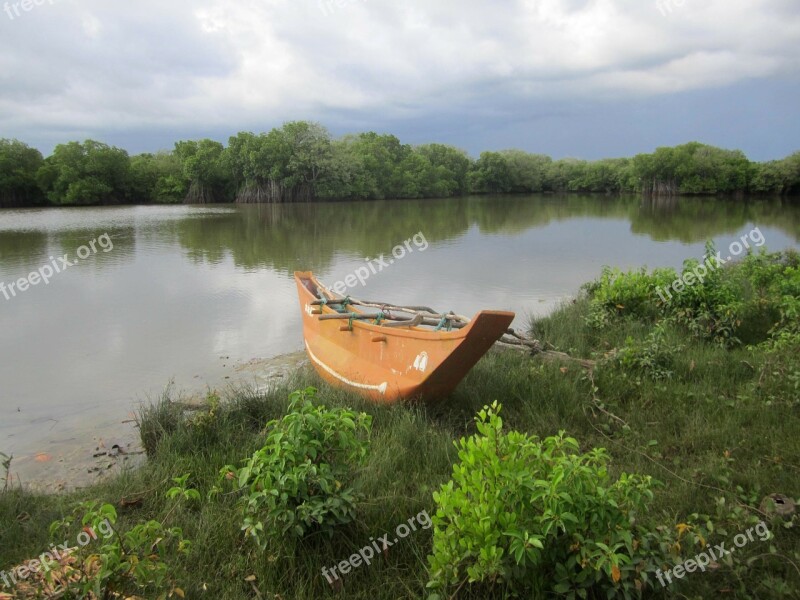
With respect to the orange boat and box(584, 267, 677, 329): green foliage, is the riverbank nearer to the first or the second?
the orange boat

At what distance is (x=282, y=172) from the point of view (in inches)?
A: 1762

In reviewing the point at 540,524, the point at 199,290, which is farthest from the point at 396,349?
the point at 199,290

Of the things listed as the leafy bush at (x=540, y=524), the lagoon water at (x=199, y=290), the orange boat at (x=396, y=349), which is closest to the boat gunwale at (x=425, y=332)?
the orange boat at (x=396, y=349)

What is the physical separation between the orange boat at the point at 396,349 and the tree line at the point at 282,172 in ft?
132

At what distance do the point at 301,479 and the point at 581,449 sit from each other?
2.16m

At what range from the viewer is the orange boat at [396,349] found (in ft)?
12.5

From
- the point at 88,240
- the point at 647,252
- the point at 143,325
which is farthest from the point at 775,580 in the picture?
the point at 88,240

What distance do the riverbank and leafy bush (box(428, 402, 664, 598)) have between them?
0.17ft

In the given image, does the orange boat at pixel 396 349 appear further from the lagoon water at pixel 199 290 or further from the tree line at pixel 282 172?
the tree line at pixel 282 172

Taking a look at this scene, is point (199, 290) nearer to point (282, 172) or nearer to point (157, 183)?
point (282, 172)

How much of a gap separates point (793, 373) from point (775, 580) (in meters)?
2.49

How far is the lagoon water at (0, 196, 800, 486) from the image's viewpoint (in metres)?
5.82

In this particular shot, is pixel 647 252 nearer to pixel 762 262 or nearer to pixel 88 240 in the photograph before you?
pixel 762 262

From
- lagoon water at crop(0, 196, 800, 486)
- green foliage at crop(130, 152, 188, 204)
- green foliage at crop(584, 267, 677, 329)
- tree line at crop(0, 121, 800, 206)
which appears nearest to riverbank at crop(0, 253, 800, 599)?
green foliage at crop(584, 267, 677, 329)
